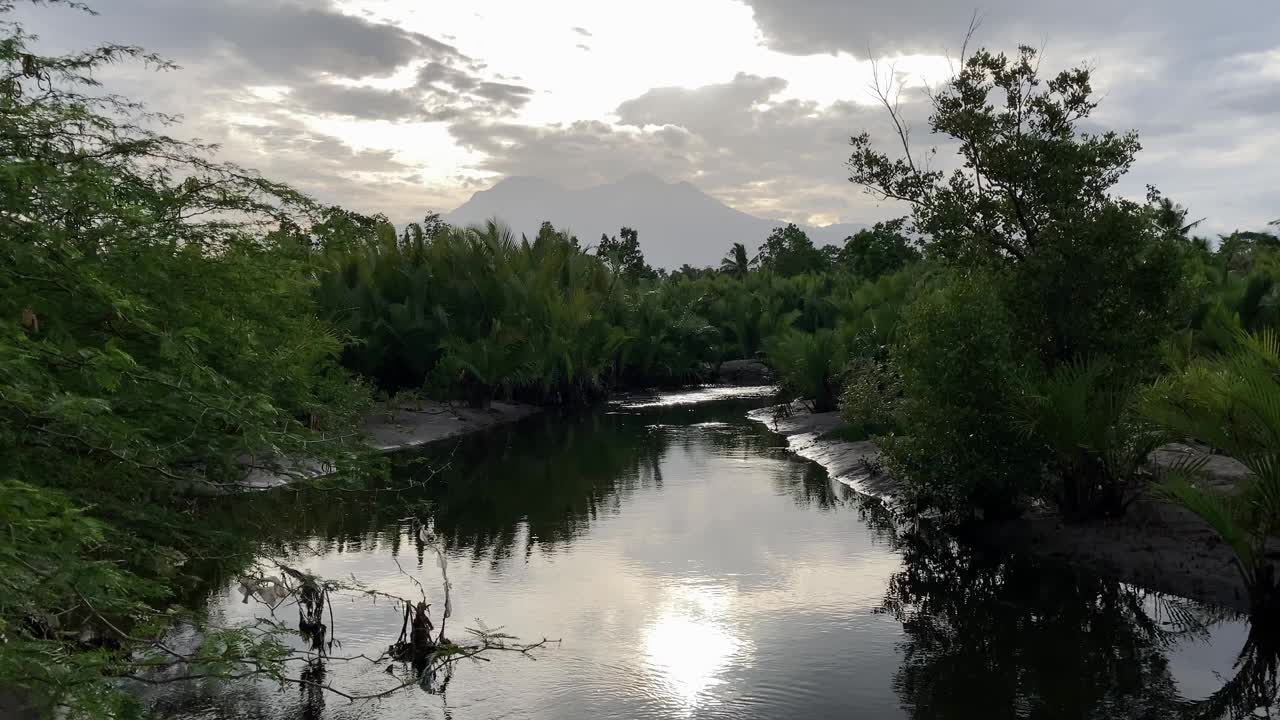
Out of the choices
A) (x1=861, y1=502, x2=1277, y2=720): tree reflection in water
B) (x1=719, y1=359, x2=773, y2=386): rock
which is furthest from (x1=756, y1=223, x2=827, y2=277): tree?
(x1=861, y1=502, x2=1277, y2=720): tree reflection in water

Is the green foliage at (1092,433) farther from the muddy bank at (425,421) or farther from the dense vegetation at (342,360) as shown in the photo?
the muddy bank at (425,421)

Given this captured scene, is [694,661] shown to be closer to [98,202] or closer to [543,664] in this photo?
[543,664]

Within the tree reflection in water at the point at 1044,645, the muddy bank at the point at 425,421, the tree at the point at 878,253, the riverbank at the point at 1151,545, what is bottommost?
the tree reflection in water at the point at 1044,645

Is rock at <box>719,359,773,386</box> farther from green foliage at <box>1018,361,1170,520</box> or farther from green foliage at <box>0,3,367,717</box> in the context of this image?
green foliage at <box>0,3,367,717</box>

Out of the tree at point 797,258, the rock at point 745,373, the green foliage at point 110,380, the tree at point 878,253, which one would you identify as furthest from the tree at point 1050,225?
the tree at point 797,258

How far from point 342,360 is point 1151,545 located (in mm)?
17575

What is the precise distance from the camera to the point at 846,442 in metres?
17.6

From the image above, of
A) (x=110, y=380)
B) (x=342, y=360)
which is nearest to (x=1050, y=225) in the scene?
(x=110, y=380)

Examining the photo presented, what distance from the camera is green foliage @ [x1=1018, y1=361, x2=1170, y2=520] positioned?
9844 mm

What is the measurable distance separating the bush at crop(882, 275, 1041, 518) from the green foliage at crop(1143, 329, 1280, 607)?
2.16 meters

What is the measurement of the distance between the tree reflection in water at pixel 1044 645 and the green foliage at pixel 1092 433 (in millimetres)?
1012

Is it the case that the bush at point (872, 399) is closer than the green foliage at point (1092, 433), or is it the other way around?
the green foliage at point (1092, 433)

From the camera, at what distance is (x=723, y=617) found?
866cm

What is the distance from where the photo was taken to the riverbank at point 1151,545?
903 centimetres
